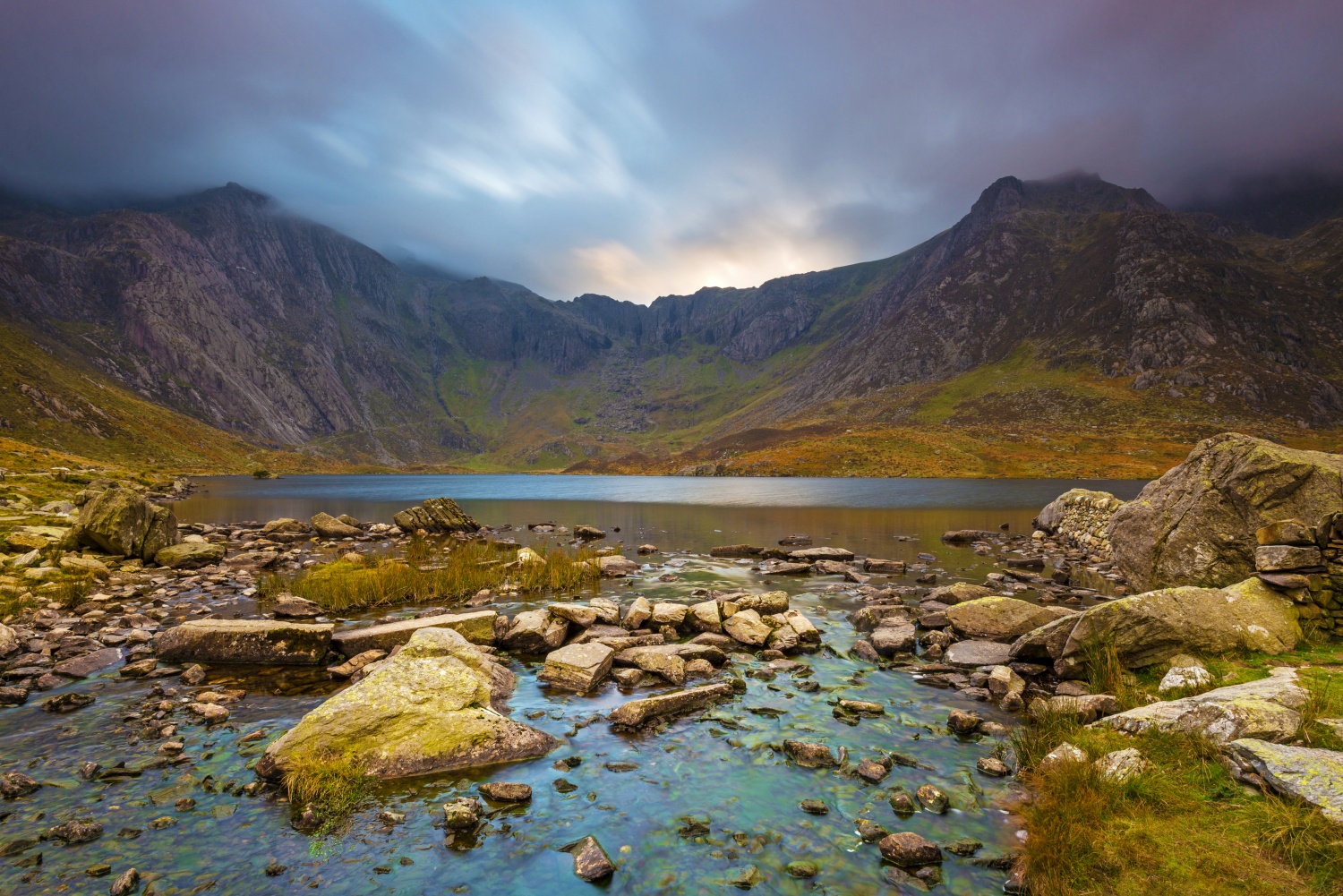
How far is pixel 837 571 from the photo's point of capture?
1316 inches

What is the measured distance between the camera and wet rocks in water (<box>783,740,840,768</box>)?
35.6 feet

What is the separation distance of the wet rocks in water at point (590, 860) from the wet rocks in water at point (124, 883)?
5.48 m

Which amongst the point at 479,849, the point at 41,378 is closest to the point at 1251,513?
the point at 479,849

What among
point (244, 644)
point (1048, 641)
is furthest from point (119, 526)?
point (1048, 641)

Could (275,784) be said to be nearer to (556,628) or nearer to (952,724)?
(556,628)

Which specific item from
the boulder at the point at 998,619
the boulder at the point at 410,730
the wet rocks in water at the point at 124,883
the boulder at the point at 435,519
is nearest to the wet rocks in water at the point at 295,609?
the boulder at the point at 410,730

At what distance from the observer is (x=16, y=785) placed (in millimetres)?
9219

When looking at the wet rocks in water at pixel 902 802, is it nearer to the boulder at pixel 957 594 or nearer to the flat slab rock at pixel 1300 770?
the flat slab rock at pixel 1300 770

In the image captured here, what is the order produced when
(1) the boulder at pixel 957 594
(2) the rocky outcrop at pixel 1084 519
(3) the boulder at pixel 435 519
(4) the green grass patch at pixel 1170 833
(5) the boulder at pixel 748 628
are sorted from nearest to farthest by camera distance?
(4) the green grass patch at pixel 1170 833, (5) the boulder at pixel 748 628, (1) the boulder at pixel 957 594, (2) the rocky outcrop at pixel 1084 519, (3) the boulder at pixel 435 519

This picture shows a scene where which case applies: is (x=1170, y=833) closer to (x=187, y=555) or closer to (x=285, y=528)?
(x=187, y=555)

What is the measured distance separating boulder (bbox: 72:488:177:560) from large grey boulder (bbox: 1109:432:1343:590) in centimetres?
4880

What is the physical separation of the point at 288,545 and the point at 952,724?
46.3 meters

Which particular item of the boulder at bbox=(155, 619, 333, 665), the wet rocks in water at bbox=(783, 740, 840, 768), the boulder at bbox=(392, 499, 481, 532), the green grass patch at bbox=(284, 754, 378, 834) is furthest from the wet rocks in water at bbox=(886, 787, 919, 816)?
the boulder at bbox=(392, 499, 481, 532)

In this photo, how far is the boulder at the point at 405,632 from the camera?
16641mm
